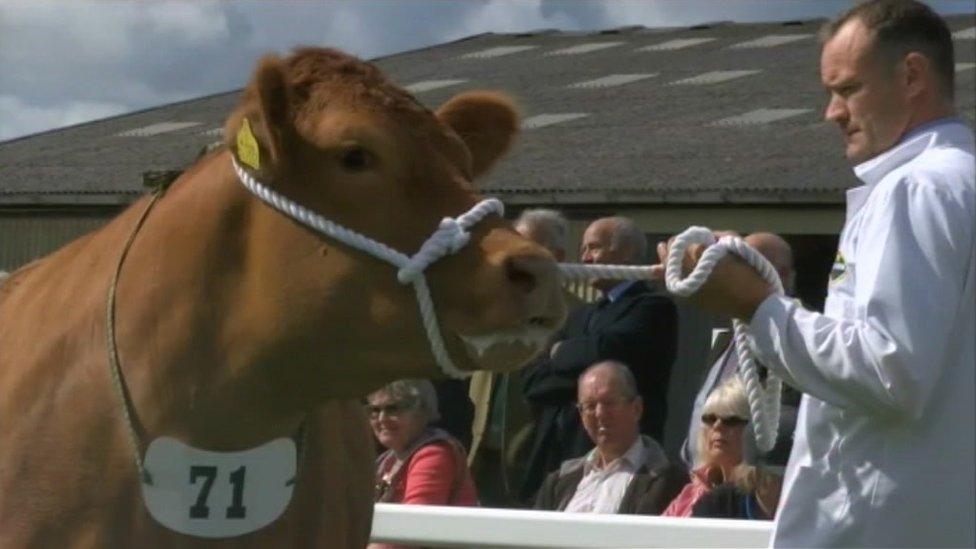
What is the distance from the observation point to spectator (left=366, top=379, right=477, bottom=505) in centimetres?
674

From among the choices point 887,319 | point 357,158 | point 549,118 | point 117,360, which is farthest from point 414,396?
point 549,118

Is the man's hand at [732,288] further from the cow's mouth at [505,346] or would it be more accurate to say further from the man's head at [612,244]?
the man's head at [612,244]

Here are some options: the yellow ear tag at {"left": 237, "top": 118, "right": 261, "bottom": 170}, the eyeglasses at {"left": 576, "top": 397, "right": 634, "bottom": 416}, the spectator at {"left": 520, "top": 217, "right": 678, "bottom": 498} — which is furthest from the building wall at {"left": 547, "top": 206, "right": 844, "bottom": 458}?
the yellow ear tag at {"left": 237, "top": 118, "right": 261, "bottom": 170}

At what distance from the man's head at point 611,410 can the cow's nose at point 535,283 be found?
2.96 meters

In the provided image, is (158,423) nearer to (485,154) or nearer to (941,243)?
(485,154)

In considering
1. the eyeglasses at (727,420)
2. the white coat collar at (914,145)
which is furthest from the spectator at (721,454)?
the white coat collar at (914,145)

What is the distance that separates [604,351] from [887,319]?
373 centimetres

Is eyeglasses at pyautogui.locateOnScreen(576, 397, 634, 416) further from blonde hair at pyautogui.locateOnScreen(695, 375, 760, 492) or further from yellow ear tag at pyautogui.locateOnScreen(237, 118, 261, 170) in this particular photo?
yellow ear tag at pyautogui.locateOnScreen(237, 118, 261, 170)

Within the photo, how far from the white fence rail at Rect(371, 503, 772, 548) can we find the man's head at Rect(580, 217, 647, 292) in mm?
1632

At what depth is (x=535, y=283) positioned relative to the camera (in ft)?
12.4

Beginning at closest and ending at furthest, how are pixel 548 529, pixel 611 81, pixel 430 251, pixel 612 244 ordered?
1. pixel 430 251
2. pixel 548 529
3. pixel 612 244
4. pixel 611 81

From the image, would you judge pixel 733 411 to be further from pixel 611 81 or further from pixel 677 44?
pixel 677 44

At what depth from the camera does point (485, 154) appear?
4629 mm

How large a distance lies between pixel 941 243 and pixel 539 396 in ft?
13.2
